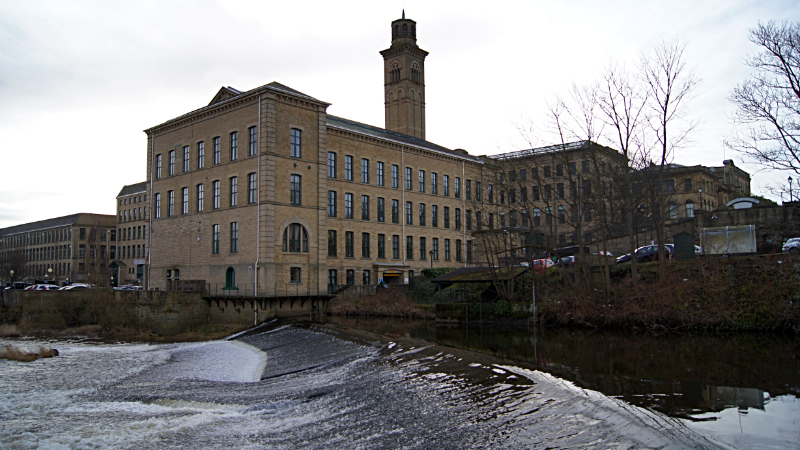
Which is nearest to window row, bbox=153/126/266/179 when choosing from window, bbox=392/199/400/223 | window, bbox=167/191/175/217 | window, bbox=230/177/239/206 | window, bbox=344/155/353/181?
window, bbox=230/177/239/206

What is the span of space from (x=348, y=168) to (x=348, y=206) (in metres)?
2.94

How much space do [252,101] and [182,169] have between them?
31.4 feet

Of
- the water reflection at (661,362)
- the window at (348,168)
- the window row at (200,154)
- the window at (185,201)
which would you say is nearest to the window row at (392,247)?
the window at (348,168)

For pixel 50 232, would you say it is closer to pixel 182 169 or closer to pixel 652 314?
pixel 182 169

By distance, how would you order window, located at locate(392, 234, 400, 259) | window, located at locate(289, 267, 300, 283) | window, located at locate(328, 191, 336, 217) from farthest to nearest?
window, located at locate(392, 234, 400, 259)
window, located at locate(328, 191, 336, 217)
window, located at locate(289, 267, 300, 283)

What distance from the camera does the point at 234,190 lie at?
38438 mm

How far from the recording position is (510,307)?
29000 mm

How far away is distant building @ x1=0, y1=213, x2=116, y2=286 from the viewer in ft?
266

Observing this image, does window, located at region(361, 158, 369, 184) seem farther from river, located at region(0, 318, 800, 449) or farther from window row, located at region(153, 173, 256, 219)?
river, located at region(0, 318, 800, 449)

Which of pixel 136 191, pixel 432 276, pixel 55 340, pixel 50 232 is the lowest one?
pixel 55 340

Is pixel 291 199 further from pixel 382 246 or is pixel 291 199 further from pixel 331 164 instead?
pixel 382 246

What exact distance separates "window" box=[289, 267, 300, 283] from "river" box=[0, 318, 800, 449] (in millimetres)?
16018

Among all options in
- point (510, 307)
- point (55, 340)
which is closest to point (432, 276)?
point (510, 307)

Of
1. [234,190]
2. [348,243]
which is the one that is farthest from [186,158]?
[348,243]
